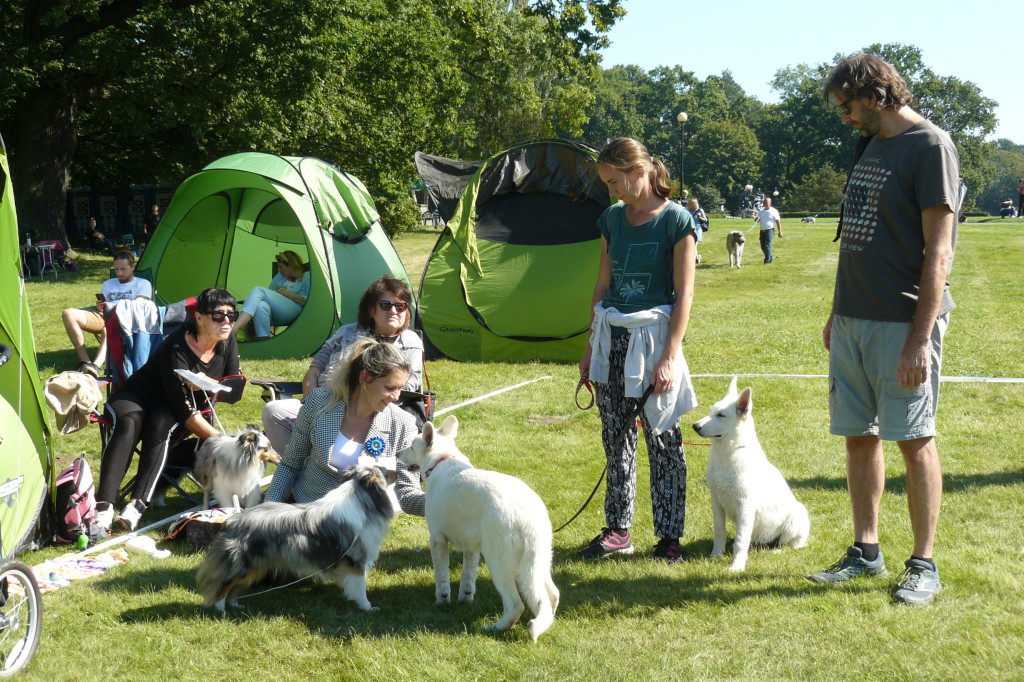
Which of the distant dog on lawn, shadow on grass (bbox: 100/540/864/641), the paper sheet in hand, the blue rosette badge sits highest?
the paper sheet in hand

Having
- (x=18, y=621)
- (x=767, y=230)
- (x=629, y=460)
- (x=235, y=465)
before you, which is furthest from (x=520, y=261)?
(x=767, y=230)

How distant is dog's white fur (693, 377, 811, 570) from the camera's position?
3508 millimetres

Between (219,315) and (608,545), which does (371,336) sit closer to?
(219,315)

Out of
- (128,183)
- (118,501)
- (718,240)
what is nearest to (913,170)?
(118,501)

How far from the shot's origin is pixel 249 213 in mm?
9945

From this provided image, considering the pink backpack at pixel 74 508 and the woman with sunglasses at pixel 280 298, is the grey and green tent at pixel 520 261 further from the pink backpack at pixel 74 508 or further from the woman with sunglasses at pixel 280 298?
the pink backpack at pixel 74 508

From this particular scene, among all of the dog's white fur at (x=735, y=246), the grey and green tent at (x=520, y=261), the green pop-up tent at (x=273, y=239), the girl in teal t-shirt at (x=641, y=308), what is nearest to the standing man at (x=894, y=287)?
the girl in teal t-shirt at (x=641, y=308)

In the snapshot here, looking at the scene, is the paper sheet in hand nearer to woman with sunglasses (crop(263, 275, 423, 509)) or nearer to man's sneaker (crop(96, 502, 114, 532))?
woman with sunglasses (crop(263, 275, 423, 509))

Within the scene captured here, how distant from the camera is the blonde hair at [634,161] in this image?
10.7 feet

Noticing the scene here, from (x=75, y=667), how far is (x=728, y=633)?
2.19 metres

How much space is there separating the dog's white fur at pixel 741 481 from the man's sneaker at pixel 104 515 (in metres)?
2.74

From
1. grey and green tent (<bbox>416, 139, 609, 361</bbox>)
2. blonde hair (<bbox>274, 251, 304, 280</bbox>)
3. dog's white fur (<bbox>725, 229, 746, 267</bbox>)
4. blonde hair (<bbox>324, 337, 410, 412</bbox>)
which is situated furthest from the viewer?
dog's white fur (<bbox>725, 229, 746, 267</bbox>)

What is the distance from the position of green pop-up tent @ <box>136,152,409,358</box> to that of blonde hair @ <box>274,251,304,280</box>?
1.03 feet

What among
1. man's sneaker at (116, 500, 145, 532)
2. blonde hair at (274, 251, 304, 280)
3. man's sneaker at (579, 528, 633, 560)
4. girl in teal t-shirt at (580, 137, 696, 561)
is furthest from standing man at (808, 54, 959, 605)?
blonde hair at (274, 251, 304, 280)
